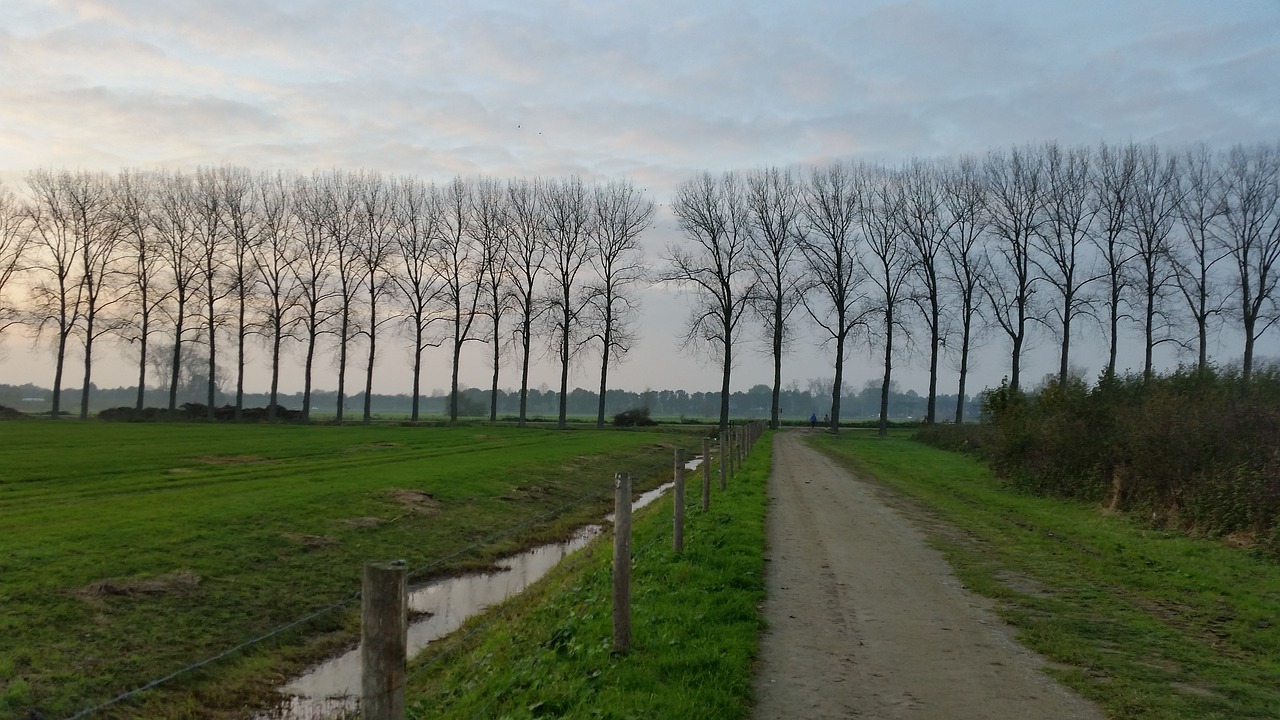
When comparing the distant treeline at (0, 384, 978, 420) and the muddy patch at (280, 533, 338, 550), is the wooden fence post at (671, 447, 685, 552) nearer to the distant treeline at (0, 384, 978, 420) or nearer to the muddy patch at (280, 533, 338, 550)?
the muddy patch at (280, 533, 338, 550)

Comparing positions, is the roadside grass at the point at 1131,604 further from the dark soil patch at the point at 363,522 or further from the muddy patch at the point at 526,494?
the muddy patch at the point at 526,494

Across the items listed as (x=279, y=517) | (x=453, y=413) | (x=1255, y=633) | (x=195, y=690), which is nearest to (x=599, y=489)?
(x=279, y=517)

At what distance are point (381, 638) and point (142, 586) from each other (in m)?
9.73

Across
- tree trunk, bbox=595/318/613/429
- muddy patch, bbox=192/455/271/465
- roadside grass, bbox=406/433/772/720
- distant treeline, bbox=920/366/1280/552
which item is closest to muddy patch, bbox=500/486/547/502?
muddy patch, bbox=192/455/271/465

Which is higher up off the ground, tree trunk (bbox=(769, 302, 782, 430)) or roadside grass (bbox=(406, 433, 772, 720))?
tree trunk (bbox=(769, 302, 782, 430))

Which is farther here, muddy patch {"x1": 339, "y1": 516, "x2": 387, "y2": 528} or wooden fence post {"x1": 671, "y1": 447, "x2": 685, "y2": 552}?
muddy patch {"x1": 339, "y1": 516, "x2": 387, "y2": 528}

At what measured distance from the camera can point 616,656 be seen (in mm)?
7336

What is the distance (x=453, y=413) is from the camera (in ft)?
232

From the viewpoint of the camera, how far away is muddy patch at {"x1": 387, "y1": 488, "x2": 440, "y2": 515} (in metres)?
20.1

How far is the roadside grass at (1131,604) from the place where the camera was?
6.76m

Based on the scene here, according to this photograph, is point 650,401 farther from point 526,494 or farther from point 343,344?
point 526,494

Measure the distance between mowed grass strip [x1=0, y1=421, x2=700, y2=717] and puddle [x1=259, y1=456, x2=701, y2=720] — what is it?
438 millimetres

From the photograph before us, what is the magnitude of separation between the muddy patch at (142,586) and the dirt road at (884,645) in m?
8.29

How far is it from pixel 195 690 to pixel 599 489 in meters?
21.0
